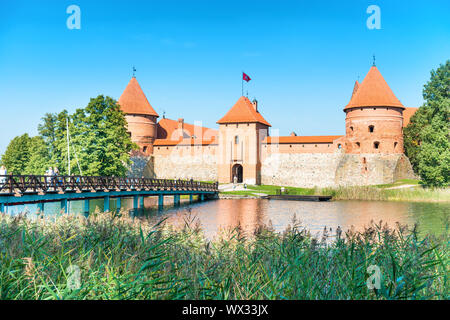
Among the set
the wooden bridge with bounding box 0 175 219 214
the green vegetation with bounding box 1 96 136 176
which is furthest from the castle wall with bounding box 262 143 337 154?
the green vegetation with bounding box 1 96 136 176

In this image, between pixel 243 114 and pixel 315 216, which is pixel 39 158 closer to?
pixel 243 114

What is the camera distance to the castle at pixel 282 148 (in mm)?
38000

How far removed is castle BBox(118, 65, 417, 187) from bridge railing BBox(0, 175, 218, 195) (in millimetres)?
10404

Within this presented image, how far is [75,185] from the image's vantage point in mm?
18469

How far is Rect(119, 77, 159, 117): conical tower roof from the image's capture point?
44.7 metres

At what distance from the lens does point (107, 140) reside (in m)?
26.7

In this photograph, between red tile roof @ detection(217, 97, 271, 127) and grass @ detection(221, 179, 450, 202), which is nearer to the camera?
grass @ detection(221, 179, 450, 202)

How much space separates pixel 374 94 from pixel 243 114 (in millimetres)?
13518

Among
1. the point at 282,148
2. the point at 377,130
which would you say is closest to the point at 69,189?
the point at 282,148

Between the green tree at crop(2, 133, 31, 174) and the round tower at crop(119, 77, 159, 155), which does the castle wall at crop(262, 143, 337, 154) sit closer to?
the round tower at crop(119, 77, 159, 155)

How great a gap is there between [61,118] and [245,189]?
56.7 ft

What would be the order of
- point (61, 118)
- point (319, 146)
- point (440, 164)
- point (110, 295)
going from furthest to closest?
point (319, 146)
point (61, 118)
point (440, 164)
point (110, 295)
